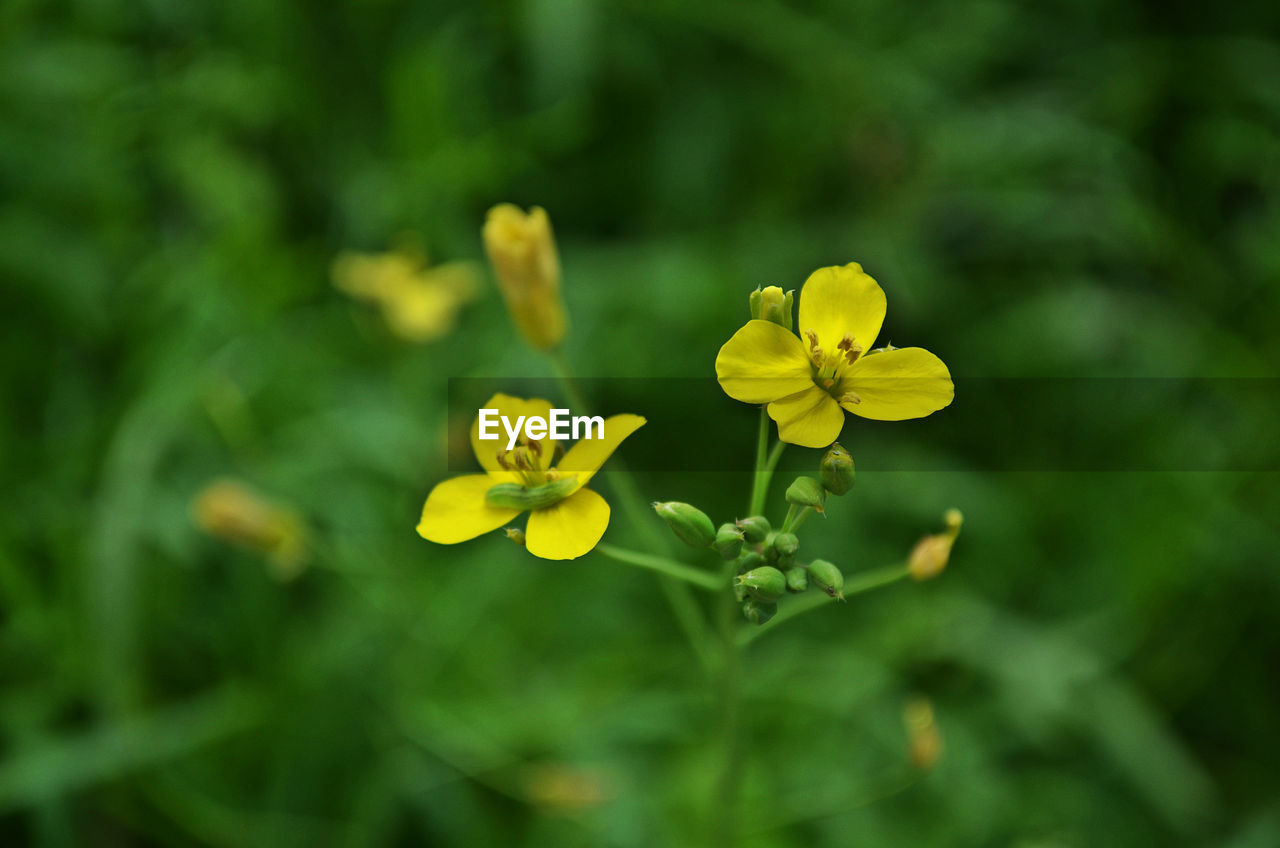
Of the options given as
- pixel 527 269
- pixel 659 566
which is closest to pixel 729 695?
pixel 659 566

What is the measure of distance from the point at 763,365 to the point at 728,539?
0.18 meters

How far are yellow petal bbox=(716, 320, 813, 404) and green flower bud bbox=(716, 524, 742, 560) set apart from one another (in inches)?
5.7

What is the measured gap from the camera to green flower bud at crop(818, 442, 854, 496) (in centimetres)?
90

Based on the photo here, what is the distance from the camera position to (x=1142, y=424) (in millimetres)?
2543

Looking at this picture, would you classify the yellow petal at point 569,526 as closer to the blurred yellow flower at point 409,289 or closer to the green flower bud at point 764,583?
the green flower bud at point 764,583

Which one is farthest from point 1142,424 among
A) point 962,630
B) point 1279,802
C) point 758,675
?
point 758,675

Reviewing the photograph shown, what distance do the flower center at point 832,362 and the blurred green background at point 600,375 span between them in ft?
3.42

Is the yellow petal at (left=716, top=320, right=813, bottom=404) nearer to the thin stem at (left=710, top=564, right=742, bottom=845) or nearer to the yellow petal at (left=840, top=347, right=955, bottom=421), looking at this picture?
the yellow petal at (left=840, top=347, right=955, bottom=421)

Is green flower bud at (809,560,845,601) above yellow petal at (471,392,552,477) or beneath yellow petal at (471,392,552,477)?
beneath

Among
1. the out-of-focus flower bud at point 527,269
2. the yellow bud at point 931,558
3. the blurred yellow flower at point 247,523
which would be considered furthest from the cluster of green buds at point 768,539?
the blurred yellow flower at point 247,523

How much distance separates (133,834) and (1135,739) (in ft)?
7.60

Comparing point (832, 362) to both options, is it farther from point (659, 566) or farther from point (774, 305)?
point (659, 566)

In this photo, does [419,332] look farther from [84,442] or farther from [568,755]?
[568,755]

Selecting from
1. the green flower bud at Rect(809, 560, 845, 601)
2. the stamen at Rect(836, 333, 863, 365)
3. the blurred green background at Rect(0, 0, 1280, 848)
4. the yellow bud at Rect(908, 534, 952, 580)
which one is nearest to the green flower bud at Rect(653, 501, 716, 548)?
the green flower bud at Rect(809, 560, 845, 601)
